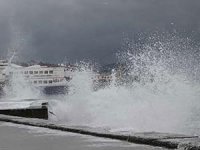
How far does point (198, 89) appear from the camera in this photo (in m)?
39.8

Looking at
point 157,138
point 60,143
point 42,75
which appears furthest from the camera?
point 42,75

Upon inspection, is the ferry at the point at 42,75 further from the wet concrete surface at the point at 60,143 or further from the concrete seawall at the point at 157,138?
the concrete seawall at the point at 157,138

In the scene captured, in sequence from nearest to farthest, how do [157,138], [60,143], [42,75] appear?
[157,138], [60,143], [42,75]

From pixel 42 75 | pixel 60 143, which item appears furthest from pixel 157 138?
pixel 42 75

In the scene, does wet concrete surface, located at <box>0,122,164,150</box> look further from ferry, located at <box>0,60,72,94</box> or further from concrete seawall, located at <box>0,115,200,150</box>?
ferry, located at <box>0,60,72,94</box>

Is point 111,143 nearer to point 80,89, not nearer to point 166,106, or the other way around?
point 166,106

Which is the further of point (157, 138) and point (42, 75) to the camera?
point (42, 75)

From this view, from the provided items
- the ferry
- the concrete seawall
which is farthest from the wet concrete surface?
the ferry

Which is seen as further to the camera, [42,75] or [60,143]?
[42,75]

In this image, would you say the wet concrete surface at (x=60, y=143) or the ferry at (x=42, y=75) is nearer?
the wet concrete surface at (x=60, y=143)

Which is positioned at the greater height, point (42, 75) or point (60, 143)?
point (42, 75)

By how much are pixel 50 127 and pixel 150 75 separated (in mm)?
23335

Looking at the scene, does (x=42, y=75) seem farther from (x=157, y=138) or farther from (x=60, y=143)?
(x=157, y=138)

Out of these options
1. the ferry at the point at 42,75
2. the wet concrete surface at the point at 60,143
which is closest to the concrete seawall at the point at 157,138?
the wet concrete surface at the point at 60,143
